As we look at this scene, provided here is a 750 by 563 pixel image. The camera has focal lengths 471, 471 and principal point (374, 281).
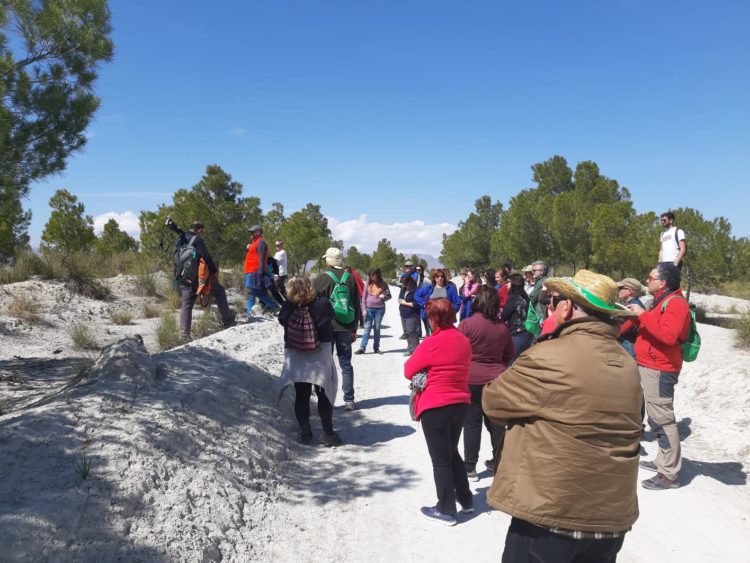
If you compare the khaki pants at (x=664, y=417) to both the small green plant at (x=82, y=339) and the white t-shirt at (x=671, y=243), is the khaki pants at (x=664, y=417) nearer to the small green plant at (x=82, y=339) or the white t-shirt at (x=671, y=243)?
the white t-shirt at (x=671, y=243)

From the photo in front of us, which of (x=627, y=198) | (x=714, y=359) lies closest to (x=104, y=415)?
(x=714, y=359)

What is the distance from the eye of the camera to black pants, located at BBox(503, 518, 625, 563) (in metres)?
2.02

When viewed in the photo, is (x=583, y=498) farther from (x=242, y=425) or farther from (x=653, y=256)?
(x=653, y=256)

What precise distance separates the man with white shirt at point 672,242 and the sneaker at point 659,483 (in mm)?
5263

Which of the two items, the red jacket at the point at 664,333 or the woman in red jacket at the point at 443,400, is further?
the red jacket at the point at 664,333

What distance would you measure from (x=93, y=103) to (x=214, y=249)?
636 inches

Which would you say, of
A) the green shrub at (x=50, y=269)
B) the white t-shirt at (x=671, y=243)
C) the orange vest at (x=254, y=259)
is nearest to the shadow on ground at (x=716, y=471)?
the white t-shirt at (x=671, y=243)

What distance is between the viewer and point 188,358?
6234 millimetres

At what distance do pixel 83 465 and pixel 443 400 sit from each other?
2567 mm

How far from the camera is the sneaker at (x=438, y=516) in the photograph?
3.70 metres

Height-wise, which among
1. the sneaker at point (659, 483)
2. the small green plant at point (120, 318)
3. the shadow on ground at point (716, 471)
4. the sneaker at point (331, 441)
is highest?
the small green plant at point (120, 318)

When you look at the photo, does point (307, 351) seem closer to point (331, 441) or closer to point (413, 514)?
point (331, 441)

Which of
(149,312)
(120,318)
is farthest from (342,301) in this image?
(149,312)

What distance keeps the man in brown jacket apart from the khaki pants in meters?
2.87
